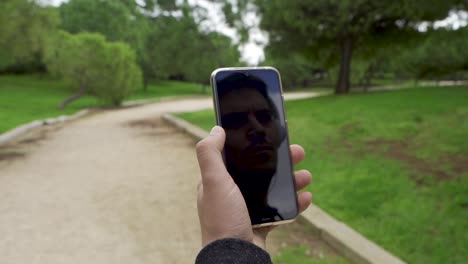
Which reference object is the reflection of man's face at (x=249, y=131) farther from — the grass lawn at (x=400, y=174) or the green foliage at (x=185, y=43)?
the green foliage at (x=185, y=43)

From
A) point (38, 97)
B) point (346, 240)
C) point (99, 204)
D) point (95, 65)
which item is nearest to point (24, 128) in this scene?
point (99, 204)

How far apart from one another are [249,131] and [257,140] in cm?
7

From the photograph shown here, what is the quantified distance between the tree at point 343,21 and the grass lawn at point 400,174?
21.7 ft

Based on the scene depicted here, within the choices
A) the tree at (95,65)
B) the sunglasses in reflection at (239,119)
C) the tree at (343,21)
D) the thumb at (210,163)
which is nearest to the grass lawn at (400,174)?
the sunglasses in reflection at (239,119)

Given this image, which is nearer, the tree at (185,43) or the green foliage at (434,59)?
the tree at (185,43)

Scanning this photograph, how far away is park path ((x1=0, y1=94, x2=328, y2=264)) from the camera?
13.6 ft

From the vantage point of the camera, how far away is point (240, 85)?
2.19m

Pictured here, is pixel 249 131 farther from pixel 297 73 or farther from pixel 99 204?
pixel 297 73

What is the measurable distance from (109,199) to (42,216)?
0.96 m

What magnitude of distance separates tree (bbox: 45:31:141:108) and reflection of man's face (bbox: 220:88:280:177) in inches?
937

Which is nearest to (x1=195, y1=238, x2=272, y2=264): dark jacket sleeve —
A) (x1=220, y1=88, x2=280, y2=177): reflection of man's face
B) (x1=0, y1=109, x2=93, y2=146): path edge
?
A: (x1=220, y1=88, x2=280, y2=177): reflection of man's face

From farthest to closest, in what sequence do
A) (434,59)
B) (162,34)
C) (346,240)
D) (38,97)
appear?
(38,97) < (434,59) < (162,34) < (346,240)

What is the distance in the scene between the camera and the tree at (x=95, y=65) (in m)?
23.9

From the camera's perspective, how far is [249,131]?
2.17m
